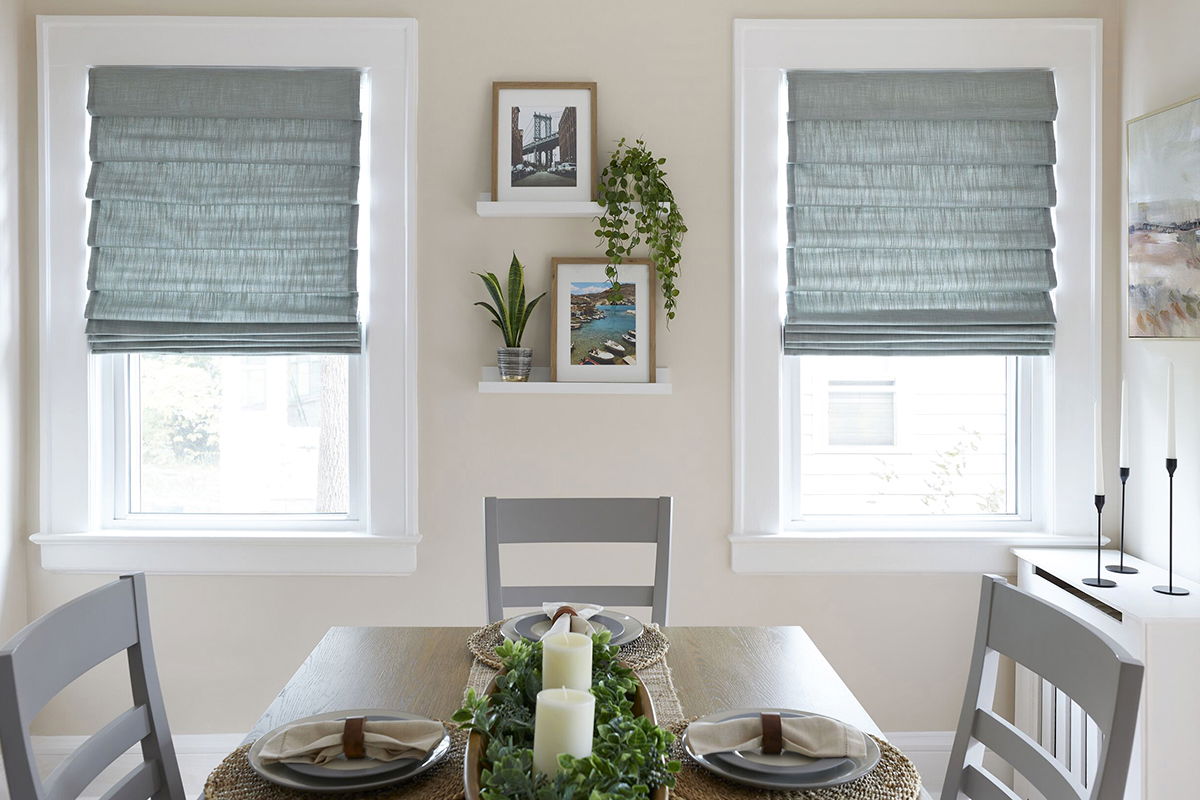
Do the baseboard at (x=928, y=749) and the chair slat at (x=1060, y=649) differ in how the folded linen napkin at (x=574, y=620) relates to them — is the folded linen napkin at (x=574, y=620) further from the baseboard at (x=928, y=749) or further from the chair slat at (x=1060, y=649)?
the baseboard at (x=928, y=749)

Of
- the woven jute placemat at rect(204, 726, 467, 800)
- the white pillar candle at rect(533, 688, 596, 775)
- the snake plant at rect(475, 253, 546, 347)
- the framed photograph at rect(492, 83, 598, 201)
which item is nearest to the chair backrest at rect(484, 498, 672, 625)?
the snake plant at rect(475, 253, 546, 347)

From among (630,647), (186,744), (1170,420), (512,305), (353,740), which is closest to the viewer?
(353,740)

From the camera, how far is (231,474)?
287 cm

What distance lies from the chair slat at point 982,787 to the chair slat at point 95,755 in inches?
48.8

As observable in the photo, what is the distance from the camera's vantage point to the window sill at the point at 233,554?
2.74 metres

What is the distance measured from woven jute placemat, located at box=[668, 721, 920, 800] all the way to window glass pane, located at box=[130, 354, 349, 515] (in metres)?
1.88

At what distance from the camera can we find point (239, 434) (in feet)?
9.41

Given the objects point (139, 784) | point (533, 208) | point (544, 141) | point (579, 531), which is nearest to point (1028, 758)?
point (579, 531)

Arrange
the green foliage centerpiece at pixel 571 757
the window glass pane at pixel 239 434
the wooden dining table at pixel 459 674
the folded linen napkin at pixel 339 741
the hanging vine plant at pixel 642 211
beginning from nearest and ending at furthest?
1. the green foliage centerpiece at pixel 571 757
2. the folded linen napkin at pixel 339 741
3. the wooden dining table at pixel 459 674
4. the hanging vine plant at pixel 642 211
5. the window glass pane at pixel 239 434

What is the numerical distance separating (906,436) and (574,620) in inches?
64.5

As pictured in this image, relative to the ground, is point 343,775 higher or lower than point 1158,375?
lower

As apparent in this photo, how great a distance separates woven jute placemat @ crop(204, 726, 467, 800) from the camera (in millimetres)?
1171

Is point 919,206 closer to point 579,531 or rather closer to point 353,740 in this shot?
point 579,531

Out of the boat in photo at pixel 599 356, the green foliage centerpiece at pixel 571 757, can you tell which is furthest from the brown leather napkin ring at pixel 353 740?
the boat in photo at pixel 599 356
